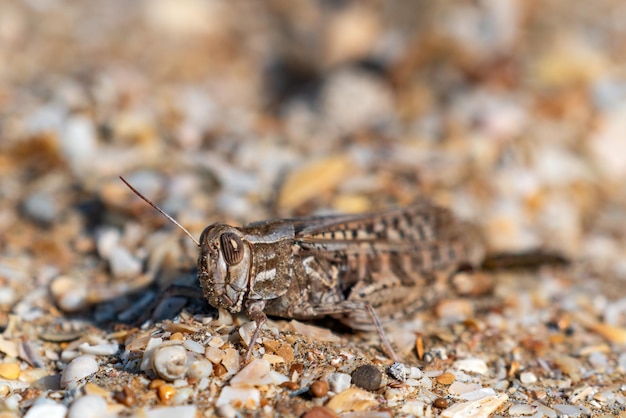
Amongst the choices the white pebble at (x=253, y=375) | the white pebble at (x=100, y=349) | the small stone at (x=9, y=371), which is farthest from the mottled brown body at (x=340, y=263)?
the small stone at (x=9, y=371)

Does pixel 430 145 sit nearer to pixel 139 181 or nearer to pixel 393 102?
pixel 393 102

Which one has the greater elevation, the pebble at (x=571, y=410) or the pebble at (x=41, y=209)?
the pebble at (x=41, y=209)

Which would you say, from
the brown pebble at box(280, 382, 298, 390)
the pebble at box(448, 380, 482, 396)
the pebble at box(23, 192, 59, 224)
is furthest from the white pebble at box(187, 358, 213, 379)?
the pebble at box(23, 192, 59, 224)

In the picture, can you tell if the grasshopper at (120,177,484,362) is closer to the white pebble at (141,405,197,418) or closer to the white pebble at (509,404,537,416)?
the white pebble at (141,405,197,418)

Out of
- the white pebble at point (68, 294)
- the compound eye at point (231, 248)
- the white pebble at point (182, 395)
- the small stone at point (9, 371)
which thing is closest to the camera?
the white pebble at point (182, 395)

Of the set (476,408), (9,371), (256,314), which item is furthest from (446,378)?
(9,371)

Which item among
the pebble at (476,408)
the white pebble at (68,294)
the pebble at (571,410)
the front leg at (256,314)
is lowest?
the pebble at (571,410)

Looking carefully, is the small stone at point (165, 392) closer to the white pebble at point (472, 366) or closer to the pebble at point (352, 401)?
the pebble at point (352, 401)

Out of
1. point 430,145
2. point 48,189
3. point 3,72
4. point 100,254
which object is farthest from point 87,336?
point 3,72
